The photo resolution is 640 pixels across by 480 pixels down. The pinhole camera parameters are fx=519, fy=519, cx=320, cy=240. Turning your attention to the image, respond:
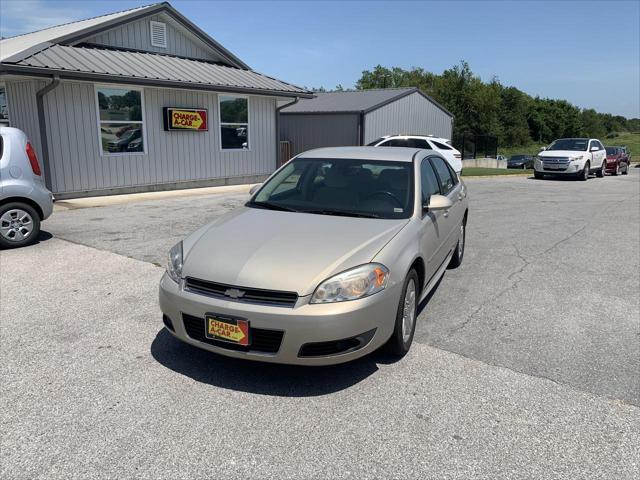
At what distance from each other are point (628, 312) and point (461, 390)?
268 cm

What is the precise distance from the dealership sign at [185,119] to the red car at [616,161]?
2075cm

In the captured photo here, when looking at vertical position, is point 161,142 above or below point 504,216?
above

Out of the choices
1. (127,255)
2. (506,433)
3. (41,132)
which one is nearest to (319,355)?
(506,433)

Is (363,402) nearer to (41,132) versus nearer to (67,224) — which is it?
(67,224)

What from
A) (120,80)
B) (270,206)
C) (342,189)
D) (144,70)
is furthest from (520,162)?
(270,206)

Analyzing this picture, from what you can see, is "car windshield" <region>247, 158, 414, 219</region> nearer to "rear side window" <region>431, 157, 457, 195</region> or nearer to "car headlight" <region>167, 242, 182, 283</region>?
"rear side window" <region>431, 157, 457, 195</region>

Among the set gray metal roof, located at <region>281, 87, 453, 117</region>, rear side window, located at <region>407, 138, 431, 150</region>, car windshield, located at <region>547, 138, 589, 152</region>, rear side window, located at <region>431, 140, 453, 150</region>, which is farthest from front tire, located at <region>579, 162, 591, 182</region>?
gray metal roof, located at <region>281, 87, 453, 117</region>

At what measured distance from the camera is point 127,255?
23.4ft

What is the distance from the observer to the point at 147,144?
44.9 feet

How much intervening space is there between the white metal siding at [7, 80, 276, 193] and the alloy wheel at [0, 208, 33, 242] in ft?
Answer: 16.1

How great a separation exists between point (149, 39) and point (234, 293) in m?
13.7

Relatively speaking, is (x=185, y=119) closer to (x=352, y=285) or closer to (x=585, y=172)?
(x=352, y=285)

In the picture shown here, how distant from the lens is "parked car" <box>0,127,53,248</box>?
7.19 metres

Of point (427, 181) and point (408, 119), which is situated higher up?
point (408, 119)
